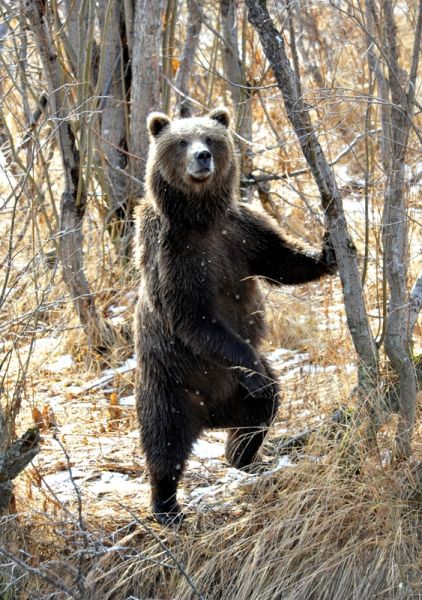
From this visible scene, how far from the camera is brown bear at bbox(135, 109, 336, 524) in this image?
4.78 m

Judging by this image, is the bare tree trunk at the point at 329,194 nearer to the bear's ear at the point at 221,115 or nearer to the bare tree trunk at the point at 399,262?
the bare tree trunk at the point at 399,262

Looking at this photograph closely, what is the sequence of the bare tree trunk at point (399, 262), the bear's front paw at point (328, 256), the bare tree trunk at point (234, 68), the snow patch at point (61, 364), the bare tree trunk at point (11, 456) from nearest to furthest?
1. the bare tree trunk at point (399, 262)
2. the bare tree trunk at point (11, 456)
3. the bear's front paw at point (328, 256)
4. the snow patch at point (61, 364)
5. the bare tree trunk at point (234, 68)

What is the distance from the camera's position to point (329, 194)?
427 centimetres

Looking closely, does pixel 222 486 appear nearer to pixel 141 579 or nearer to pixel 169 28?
pixel 141 579

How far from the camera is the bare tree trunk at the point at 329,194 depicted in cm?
406

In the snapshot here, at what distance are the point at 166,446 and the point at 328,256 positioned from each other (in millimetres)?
1292

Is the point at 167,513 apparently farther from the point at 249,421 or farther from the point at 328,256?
the point at 328,256

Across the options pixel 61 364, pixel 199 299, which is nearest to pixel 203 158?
pixel 199 299

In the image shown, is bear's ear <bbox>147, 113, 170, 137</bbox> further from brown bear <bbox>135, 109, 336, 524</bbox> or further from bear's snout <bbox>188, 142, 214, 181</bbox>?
bear's snout <bbox>188, 142, 214, 181</bbox>

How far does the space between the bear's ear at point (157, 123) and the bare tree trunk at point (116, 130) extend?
2004mm

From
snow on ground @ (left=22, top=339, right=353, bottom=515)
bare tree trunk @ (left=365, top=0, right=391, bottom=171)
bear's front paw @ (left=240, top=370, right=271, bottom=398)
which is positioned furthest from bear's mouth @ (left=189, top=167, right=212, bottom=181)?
snow on ground @ (left=22, top=339, right=353, bottom=515)

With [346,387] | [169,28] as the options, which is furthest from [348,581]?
[169,28]

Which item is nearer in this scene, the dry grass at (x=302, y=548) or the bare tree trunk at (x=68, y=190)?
the dry grass at (x=302, y=548)

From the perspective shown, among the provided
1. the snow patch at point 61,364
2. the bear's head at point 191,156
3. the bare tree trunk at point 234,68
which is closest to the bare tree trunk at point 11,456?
the bear's head at point 191,156
